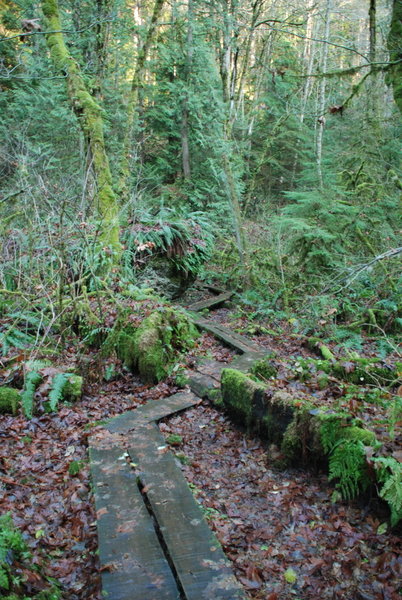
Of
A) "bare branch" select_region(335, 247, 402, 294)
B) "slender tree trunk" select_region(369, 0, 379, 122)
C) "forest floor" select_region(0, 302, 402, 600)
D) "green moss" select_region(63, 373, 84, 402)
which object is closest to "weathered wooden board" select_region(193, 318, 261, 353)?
"forest floor" select_region(0, 302, 402, 600)

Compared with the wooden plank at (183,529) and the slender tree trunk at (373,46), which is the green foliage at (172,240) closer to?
the slender tree trunk at (373,46)

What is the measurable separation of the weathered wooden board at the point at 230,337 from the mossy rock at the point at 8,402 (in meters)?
3.74

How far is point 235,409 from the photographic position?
16.0 feet

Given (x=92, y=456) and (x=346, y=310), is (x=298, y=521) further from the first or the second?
(x=346, y=310)

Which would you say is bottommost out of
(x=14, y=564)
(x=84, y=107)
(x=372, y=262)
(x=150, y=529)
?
(x=150, y=529)

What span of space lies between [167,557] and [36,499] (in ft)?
4.69

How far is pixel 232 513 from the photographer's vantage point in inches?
140

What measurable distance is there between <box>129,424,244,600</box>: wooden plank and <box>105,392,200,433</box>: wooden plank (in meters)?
0.39

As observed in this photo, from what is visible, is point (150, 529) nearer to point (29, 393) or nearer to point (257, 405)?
point (257, 405)

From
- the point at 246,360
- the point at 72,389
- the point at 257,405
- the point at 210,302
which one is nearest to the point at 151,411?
the point at 72,389

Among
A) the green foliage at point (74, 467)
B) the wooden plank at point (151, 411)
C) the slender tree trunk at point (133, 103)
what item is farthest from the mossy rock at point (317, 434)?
the slender tree trunk at point (133, 103)

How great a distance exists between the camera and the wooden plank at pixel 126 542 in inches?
105

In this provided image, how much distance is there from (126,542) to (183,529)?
1.45 ft

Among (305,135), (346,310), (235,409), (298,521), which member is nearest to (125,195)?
(346,310)
